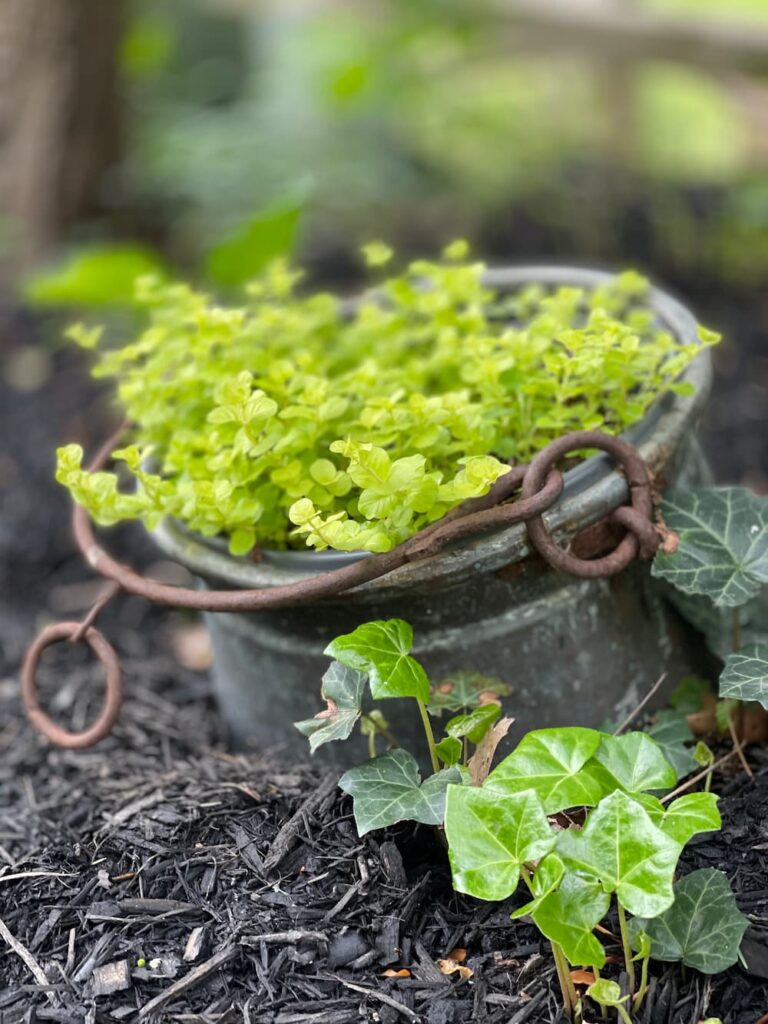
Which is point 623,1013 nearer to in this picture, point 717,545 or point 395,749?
point 395,749

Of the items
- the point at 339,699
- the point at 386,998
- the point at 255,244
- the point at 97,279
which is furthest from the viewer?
the point at 97,279

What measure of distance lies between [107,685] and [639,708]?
2.49 ft

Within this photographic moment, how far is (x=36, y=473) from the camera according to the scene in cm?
314

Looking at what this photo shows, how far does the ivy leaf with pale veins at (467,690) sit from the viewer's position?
4.74 ft

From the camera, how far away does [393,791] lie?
51.6 inches

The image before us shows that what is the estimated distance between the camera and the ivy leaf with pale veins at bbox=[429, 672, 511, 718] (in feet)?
4.74

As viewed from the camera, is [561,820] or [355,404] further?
[355,404]

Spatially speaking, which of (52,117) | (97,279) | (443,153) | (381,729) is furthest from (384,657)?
(443,153)

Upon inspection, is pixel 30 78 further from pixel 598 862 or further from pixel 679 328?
pixel 598 862

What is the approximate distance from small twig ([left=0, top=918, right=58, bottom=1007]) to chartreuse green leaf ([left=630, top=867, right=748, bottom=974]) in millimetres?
683

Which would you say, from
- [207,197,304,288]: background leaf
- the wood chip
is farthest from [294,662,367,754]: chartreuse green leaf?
[207,197,304,288]: background leaf

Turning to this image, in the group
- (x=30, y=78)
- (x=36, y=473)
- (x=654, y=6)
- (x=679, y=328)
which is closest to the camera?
(x=679, y=328)

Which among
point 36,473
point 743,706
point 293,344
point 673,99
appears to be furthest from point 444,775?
point 673,99

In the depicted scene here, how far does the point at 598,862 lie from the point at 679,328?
2.90ft
